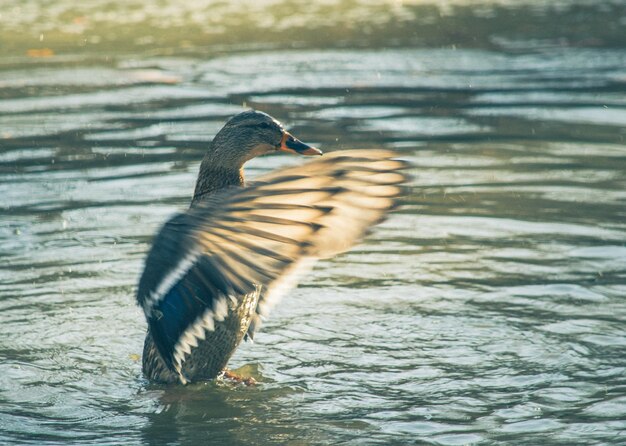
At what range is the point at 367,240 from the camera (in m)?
7.02

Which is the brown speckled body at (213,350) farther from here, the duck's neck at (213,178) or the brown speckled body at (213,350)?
the duck's neck at (213,178)

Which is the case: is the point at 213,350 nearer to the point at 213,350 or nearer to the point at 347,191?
the point at 213,350

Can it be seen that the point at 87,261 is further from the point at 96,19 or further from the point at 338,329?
the point at 96,19

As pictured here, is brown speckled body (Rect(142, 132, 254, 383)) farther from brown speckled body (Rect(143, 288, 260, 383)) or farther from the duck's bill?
the duck's bill

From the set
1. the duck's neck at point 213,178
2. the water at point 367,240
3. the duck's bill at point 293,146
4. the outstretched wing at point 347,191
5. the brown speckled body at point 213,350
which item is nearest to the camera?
the outstretched wing at point 347,191

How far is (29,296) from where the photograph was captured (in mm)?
6062

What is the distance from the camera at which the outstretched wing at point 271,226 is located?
4121 mm

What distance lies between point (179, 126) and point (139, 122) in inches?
16.6

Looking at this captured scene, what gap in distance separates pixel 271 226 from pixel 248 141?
4.27 feet

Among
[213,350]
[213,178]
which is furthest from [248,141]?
[213,350]

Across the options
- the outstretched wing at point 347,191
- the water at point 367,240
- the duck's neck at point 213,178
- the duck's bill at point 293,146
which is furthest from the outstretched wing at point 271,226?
the duck's bill at point 293,146

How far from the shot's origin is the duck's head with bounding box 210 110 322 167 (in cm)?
531

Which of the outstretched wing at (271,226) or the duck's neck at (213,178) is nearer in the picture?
the outstretched wing at (271,226)

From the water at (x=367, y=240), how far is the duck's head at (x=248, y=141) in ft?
2.91
